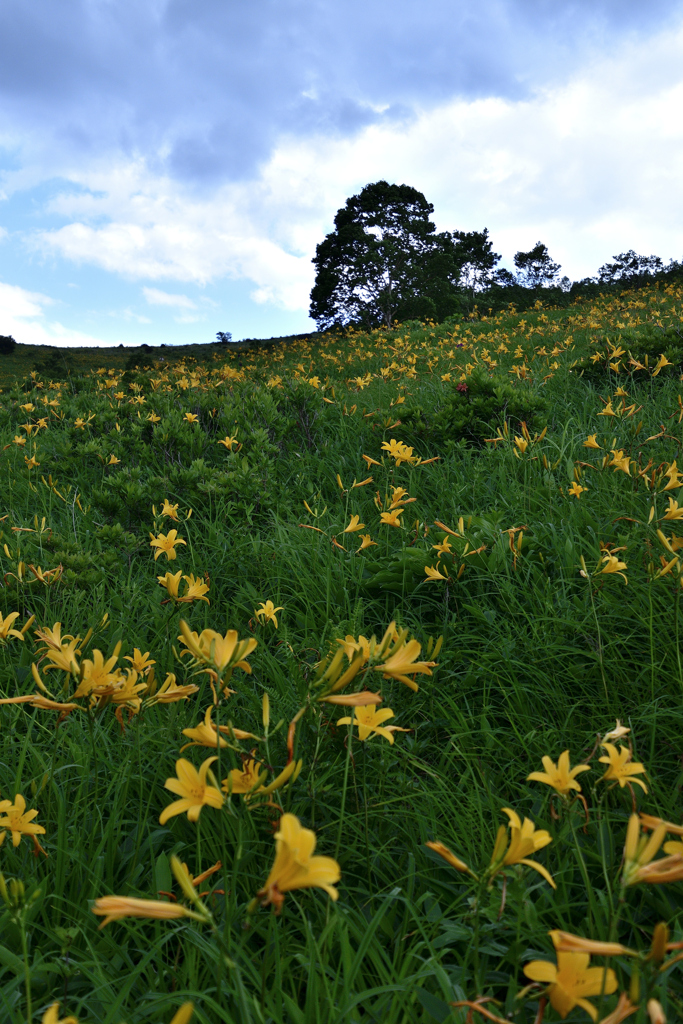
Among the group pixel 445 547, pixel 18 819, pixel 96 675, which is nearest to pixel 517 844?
pixel 96 675

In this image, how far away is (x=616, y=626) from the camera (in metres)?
1.79

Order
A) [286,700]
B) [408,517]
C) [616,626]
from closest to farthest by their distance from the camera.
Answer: [286,700] → [616,626] → [408,517]

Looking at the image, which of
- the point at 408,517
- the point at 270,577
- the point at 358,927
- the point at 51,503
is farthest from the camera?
the point at 51,503

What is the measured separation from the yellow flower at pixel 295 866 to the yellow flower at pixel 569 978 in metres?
0.26

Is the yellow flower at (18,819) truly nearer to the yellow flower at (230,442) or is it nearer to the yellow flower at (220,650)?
the yellow flower at (220,650)

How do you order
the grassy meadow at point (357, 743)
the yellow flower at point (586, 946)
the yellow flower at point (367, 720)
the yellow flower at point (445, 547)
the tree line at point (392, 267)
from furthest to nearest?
the tree line at point (392, 267) < the yellow flower at point (445, 547) < the yellow flower at point (367, 720) < the grassy meadow at point (357, 743) < the yellow flower at point (586, 946)

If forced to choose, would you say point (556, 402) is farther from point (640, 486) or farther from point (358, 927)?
point (358, 927)

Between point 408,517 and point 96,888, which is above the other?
point 408,517

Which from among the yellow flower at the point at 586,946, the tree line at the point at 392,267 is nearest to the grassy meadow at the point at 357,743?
the yellow flower at the point at 586,946

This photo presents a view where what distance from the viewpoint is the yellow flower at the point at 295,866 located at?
Result: 1.96 feet

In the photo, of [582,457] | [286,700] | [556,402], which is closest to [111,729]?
[286,700]

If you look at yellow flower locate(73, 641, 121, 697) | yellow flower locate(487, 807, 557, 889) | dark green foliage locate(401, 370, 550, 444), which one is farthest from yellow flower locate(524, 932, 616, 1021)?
dark green foliage locate(401, 370, 550, 444)

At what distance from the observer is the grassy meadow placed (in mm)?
896

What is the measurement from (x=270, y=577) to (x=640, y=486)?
167 centimetres
